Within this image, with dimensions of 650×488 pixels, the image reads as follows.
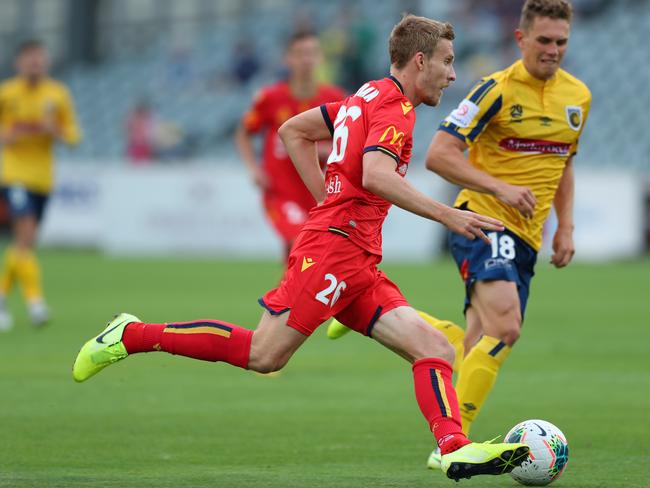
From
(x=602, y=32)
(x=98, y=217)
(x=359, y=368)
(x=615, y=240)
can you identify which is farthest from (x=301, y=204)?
(x=602, y=32)

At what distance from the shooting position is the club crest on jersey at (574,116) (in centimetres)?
706

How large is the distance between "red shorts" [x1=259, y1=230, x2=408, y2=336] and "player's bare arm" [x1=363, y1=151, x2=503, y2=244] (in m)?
0.43

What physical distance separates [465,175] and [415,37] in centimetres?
110

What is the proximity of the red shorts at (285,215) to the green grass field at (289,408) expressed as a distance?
1148 millimetres

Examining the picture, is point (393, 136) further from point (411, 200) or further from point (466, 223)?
A: point (466, 223)

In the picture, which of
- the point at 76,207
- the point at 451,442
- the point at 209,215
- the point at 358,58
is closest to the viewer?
the point at 451,442

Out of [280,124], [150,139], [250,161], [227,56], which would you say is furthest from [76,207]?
[280,124]

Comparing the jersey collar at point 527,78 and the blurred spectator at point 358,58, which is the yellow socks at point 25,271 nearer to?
the jersey collar at point 527,78

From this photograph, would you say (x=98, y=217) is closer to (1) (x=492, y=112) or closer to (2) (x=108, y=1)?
(2) (x=108, y=1)

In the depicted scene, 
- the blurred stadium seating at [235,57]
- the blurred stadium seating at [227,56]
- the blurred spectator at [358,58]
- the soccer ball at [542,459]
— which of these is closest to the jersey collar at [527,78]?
the soccer ball at [542,459]

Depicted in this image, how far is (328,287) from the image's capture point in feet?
19.0

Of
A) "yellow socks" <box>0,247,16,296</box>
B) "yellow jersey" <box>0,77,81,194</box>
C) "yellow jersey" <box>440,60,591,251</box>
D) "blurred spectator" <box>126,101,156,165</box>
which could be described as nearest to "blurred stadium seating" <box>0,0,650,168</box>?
"blurred spectator" <box>126,101,156,165</box>

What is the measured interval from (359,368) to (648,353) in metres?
2.70

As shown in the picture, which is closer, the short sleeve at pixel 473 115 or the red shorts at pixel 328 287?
the red shorts at pixel 328 287
